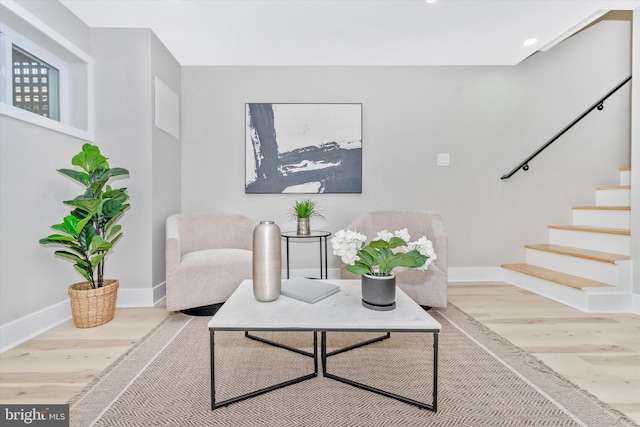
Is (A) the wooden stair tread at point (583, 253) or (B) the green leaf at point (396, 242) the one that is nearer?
(B) the green leaf at point (396, 242)

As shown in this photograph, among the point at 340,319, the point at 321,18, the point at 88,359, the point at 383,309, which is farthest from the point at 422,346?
the point at 321,18

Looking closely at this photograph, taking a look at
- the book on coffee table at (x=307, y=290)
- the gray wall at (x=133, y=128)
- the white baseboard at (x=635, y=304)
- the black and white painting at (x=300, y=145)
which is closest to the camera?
the book on coffee table at (x=307, y=290)

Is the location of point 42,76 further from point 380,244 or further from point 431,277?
point 431,277

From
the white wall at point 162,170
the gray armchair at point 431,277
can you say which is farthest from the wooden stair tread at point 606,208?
the white wall at point 162,170

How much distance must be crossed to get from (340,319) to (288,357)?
70 cm

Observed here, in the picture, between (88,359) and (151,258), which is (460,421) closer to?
(88,359)

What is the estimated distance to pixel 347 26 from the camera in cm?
267

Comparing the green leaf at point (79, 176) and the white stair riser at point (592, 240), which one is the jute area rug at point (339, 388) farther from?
the white stair riser at point (592, 240)

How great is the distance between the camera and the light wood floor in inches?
57.3

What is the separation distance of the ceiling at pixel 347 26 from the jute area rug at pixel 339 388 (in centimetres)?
245

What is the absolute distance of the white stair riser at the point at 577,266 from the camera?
8.38 ft

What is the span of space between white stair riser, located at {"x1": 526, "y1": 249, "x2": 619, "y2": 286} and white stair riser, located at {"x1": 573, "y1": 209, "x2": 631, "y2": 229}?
603 millimetres

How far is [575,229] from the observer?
3148mm

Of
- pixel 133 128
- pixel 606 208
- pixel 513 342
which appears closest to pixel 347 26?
pixel 133 128
